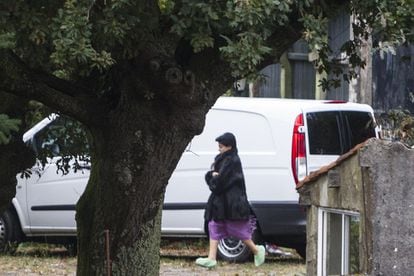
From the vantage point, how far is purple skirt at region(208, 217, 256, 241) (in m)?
13.8

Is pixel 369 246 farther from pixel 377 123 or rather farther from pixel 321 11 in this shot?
pixel 377 123

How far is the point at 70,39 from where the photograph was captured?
22.6 ft

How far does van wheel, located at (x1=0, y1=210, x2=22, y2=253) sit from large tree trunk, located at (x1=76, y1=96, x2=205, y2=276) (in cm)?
617

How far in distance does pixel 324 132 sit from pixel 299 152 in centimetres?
57

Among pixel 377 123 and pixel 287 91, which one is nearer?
pixel 377 123

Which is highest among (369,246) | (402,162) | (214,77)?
(214,77)

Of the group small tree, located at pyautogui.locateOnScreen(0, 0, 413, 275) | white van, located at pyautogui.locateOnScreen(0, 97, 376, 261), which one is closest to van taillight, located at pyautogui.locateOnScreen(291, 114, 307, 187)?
white van, located at pyautogui.locateOnScreen(0, 97, 376, 261)

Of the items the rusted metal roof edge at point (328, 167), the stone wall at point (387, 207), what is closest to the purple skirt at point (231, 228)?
the rusted metal roof edge at point (328, 167)

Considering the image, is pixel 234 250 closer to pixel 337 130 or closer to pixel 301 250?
pixel 301 250

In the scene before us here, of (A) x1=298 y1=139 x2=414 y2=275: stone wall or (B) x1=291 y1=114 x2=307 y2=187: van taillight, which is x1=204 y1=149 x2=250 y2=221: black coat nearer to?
(B) x1=291 y1=114 x2=307 y2=187: van taillight

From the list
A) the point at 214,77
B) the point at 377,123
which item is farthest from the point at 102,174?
the point at 377,123

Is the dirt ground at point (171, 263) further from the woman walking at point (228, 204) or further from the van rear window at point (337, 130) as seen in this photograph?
the van rear window at point (337, 130)

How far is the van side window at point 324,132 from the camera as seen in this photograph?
47.0 ft

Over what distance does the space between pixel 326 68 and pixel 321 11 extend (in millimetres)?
1341
